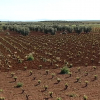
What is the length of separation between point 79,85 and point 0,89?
21.0 ft

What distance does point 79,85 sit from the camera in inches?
570

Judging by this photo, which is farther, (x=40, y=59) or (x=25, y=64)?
(x=40, y=59)

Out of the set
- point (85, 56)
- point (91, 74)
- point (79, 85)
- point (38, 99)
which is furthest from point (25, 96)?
point (85, 56)

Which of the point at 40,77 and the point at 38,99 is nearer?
the point at 38,99

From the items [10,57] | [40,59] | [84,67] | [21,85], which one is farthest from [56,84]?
[10,57]

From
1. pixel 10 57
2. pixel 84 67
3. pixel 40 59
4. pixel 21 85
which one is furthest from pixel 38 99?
pixel 10 57

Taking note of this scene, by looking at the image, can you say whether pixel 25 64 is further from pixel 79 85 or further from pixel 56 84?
pixel 79 85

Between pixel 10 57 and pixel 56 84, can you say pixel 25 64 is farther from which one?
pixel 56 84

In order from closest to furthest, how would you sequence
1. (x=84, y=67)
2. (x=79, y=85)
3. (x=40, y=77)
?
(x=79, y=85)
(x=40, y=77)
(x=84, y=67)

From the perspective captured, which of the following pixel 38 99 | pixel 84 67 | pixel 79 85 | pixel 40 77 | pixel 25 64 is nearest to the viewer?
pixel 38 99

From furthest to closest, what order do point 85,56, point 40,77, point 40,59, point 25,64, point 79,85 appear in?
point 85,56, point 40,59, point 25,64, point 40,77, point 79,85

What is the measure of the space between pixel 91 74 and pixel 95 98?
5.31m

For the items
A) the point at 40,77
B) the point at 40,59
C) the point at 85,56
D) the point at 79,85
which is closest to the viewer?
the point at 79,85

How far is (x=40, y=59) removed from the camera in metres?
22.9
